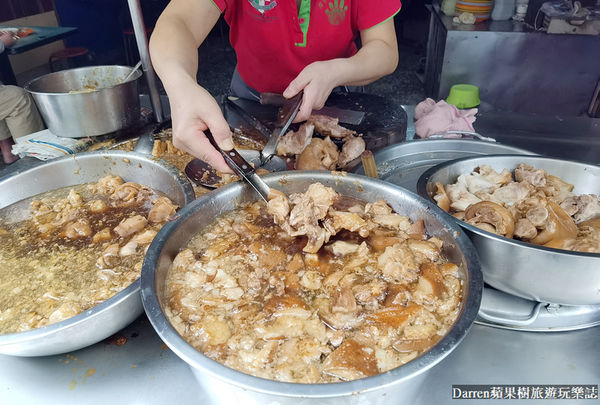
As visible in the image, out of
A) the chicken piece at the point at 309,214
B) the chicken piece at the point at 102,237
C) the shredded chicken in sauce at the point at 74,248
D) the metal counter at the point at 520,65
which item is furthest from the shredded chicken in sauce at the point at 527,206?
the metal counter at the point at 520,65

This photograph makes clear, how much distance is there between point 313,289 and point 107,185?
48.3 inches

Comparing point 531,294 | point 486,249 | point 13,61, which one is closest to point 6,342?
point 486,249

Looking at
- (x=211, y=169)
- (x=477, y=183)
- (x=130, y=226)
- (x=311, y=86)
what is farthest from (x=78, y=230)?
(x=477, y=183)

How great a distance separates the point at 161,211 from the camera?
5.36 feet

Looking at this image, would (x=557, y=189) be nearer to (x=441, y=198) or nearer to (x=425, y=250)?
(x=441, y=198)

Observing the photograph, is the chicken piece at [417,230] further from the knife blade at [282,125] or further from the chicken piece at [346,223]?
the knife blade at [282,125]

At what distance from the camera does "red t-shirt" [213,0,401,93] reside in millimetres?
2418

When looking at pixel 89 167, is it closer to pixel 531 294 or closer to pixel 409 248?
pixel 409 248

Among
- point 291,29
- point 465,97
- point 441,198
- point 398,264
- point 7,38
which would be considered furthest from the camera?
point 7,38

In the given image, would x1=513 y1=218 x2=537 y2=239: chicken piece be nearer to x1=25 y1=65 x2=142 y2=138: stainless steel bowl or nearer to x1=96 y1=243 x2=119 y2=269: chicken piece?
x1=96 y1=243 x2=119 y2=269: chicken piece

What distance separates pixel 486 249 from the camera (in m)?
1.22

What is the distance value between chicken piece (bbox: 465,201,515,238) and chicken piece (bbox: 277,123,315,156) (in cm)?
95

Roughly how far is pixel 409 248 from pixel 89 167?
62.4 inches

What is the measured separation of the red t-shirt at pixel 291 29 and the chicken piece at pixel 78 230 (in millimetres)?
1455
